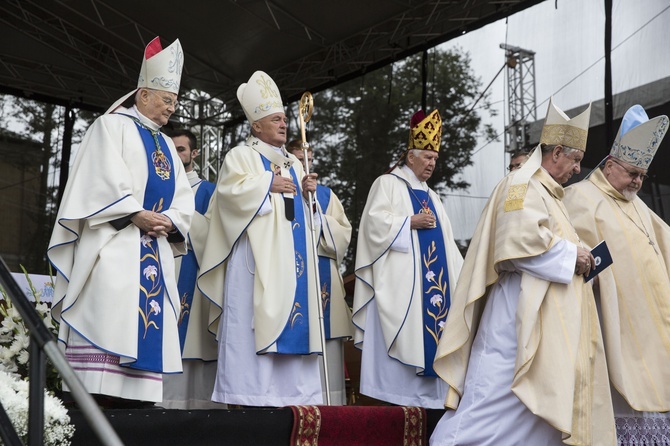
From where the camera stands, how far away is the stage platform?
13.0ft

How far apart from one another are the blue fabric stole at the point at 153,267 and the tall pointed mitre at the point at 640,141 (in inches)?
107

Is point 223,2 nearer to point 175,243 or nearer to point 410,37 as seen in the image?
point 410,37

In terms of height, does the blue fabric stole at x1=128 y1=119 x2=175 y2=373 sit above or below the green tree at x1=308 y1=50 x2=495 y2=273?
below

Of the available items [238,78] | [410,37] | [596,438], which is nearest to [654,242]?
[596,438]

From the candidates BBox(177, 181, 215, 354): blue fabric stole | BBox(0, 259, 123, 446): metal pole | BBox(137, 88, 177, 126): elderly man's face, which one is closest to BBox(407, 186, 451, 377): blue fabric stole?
BBox(177, 181, 215, 354): blue fabric stole

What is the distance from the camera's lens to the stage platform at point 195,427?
3.97 metres

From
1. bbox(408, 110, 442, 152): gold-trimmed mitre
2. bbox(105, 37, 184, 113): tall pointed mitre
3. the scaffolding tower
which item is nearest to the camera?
bbox(105, 37, 184, 113): tall pointed mitre

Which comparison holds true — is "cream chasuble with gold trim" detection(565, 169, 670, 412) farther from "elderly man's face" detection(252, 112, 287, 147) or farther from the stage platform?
"elderly man's face" detection(252, 112, 287, 147)

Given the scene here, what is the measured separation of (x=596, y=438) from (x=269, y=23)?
6.13 metres

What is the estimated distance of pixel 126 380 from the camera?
14.4 ft

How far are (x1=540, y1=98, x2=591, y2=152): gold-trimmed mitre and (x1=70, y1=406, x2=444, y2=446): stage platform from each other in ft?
6.17

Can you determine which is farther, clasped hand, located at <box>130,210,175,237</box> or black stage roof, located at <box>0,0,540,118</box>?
black stage roof, located at <box>0,0,540,118</box>

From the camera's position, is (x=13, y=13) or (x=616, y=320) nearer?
(x=616, y=320)

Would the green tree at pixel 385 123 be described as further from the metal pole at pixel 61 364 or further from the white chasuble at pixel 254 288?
the metal pole at pixel 61 364
